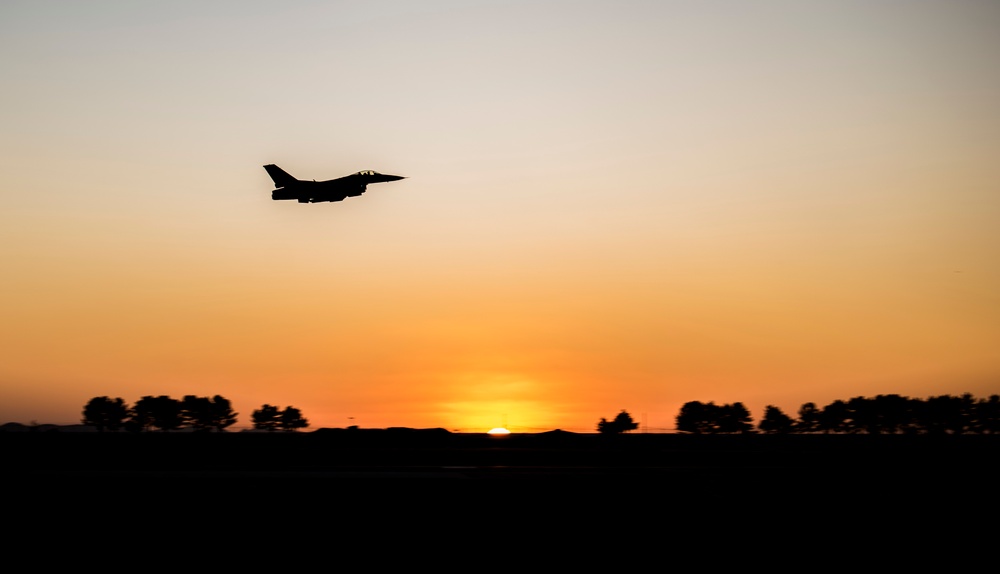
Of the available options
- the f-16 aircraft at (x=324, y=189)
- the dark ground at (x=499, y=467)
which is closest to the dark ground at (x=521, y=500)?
the dark ground at (x=499, y=467)

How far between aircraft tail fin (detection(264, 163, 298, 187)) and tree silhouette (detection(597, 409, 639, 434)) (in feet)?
403

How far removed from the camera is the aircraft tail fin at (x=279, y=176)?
7075cm

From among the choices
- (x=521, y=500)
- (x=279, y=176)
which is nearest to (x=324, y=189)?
(x=279, y=176)

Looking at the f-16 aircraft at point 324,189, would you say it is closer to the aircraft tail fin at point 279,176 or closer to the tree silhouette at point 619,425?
the aircraft tail fin at point 279,176

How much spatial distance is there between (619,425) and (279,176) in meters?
128

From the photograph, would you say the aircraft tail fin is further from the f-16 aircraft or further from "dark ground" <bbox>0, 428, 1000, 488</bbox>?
"dark ground" <bbox>0, 428, 1000, 488</bbox>

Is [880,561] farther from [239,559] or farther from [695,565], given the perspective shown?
[239,559]

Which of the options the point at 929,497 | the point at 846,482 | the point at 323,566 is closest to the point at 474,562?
the point at 323,566

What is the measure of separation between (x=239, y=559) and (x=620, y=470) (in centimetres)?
3706

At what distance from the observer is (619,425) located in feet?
603

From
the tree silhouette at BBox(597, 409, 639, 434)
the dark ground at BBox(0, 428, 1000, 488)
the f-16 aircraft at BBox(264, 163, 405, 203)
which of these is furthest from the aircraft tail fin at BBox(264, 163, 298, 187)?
the tree silhouette at BBox(597, 409, 639, 434)

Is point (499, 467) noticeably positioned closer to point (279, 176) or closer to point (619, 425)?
point (279, 176)

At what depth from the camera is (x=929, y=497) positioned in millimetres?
41438

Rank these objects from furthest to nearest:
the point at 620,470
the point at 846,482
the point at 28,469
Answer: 1. the point at 620,470
2. the point at 28,469
3. the point at 846,482
